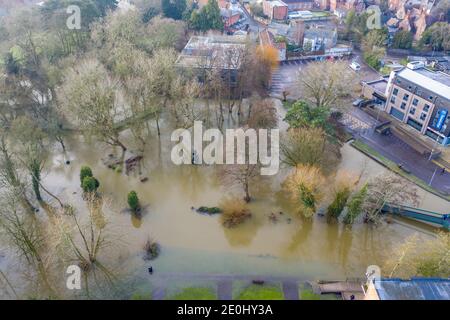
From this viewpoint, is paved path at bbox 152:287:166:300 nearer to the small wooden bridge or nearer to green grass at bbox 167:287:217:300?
green grass at bbox 167:287:217:300

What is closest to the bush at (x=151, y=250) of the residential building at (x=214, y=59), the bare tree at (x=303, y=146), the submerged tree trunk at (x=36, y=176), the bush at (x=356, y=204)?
the submerged tree trunk at (x=36, y=176)

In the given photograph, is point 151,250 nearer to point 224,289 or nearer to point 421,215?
point 224,289

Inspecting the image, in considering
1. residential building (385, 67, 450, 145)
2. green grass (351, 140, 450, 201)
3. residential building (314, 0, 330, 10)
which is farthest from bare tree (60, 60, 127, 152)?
residential building (314, 0, 330, 10)

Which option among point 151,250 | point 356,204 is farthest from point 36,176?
point 356,204

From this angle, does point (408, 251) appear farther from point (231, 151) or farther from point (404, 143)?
point (404, 143)

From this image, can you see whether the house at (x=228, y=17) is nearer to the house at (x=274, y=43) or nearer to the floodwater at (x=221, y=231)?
the house at (x=274, y=43)
